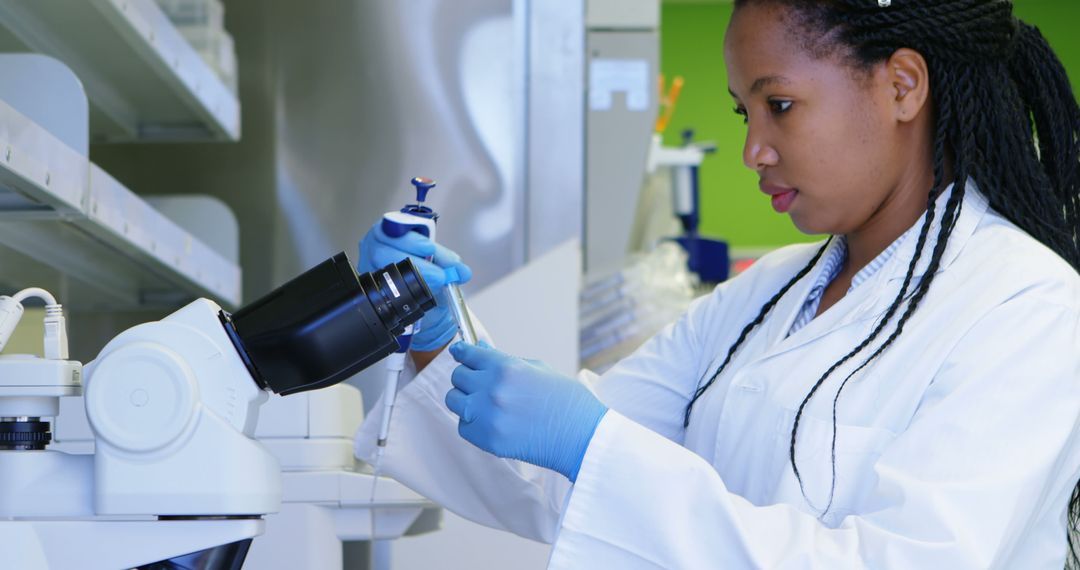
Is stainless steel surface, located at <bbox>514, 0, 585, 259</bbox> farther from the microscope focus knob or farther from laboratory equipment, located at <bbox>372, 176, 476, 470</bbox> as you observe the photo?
the microscope focus knob

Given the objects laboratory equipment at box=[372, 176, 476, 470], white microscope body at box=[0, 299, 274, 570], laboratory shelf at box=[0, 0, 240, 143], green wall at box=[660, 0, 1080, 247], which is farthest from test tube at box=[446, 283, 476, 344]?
green wall at box=[660, 0, 1080, 247]

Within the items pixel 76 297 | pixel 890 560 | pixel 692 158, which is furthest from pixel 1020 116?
pixel 692 158

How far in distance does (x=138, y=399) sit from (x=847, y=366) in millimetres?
682

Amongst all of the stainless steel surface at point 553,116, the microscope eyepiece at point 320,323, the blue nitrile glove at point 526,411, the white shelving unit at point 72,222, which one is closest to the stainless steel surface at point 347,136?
the stainless steel surface at point 553,116

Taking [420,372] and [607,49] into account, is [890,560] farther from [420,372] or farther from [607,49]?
[607,49]

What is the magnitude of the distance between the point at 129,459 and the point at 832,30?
0.79 metres

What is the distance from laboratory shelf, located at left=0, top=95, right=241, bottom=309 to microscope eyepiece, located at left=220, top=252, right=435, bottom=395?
0.34 metres

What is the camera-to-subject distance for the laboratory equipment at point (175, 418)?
33.0 inches

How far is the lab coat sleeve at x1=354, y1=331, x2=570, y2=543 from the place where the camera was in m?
1.34

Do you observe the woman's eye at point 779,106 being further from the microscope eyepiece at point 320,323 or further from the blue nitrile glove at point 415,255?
the microscope eyepiece at point 320,323

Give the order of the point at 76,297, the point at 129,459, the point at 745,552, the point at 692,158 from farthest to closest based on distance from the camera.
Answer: the point at 692,158
the point at 76,297
the point at 745,552
the point at 129,459

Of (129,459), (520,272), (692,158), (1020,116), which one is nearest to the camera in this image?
(129,459)

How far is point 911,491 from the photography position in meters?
0.95

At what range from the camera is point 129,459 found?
84cm
